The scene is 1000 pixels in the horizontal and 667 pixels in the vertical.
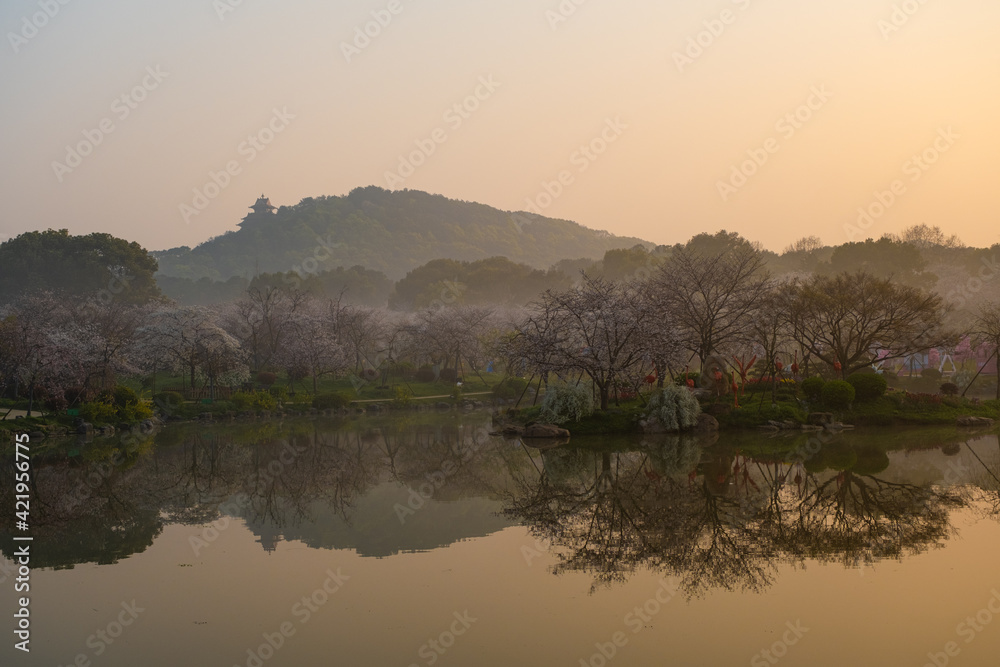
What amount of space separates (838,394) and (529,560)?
75.3 ft

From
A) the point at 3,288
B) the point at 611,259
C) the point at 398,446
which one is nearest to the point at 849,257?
the point at 611,259

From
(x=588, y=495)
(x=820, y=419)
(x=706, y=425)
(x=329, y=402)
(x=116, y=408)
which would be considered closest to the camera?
(x=588, y=495)

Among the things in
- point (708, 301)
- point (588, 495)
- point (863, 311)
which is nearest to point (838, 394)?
point (863, 311)

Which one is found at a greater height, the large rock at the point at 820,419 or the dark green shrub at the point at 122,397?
the large rock at the point at 820,419

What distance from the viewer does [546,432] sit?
3219 cm

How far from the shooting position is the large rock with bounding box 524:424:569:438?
105 ft

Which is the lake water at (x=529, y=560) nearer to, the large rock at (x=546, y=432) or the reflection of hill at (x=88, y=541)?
the reflection of hill at (x=88, y=541)

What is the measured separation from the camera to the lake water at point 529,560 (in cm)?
→ 1110

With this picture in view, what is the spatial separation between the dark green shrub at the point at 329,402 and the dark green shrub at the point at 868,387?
29.9m

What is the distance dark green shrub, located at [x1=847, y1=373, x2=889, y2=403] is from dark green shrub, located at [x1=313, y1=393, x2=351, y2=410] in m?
29.9

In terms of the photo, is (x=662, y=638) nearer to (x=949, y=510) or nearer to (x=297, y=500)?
(x=949, y=510)

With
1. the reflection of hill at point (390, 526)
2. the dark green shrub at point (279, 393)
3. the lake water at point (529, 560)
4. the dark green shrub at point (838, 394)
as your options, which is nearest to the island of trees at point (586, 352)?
the dark green shrub at point (838, 394)

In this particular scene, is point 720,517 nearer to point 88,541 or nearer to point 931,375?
point 88,541

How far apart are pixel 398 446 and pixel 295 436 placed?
6.73 metres
